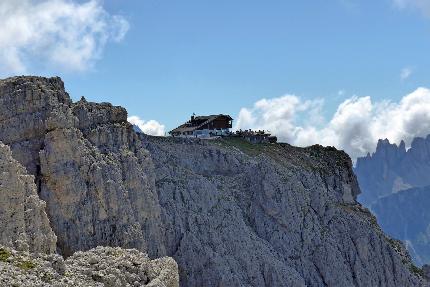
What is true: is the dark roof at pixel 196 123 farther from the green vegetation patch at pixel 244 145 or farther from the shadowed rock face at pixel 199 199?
the shadowed rock face at pixel 199 199

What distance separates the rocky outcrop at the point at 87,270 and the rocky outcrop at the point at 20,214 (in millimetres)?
4783

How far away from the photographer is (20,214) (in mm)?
42031

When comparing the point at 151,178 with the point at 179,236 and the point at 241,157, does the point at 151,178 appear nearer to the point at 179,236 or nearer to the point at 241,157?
the point at 179,236

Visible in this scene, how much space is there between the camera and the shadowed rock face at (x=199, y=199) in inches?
2093

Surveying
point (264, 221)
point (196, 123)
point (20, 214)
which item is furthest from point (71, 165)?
point (196, 123)

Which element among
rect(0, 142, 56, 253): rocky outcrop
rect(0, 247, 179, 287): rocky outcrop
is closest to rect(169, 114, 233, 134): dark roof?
rect(0, 142, 56, 253): rocky outcrop

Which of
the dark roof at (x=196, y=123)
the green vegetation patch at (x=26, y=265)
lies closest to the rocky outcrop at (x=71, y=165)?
the green vegetation patch at (x=26, y=265)

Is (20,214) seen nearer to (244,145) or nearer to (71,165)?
(71,165)

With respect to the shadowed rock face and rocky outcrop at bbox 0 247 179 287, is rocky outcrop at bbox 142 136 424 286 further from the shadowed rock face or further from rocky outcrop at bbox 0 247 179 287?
rocky outcrop at bbox 0 247 179 287

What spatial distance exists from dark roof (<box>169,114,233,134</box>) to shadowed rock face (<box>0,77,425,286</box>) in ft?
58.3

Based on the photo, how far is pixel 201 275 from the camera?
216 feet

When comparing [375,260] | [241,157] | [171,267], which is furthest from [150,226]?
[375,260]

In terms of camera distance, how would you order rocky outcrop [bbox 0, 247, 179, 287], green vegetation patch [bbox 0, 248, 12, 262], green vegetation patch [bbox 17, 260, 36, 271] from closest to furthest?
rocky outcrop [bbox 0, 247, 179, 287] → green vegetation patch [bbox 17, 260, 36, 271] → green vegetation patch [bbox 0, 248, 12, 262]

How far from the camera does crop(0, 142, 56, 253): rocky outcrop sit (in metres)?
40.4
